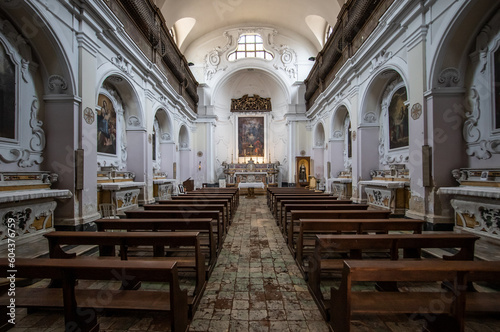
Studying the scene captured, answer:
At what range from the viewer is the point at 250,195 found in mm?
12648

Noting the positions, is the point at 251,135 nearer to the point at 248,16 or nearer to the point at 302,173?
the point at 302,173

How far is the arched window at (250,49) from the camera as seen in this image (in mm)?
17297

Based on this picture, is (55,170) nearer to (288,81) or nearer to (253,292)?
(253,292)

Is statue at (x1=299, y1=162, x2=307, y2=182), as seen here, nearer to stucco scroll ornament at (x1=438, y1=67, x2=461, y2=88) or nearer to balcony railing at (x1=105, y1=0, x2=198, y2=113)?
balcony railing at (x1=105, y1=0, x2=198, y2=113)

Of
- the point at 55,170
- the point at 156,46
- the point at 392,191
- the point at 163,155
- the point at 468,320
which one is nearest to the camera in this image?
the point at 468,320

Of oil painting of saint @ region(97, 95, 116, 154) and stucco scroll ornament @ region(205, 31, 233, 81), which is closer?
oil painting of saint @ region(97, 95, 116, 154)

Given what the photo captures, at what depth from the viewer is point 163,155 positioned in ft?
39.3

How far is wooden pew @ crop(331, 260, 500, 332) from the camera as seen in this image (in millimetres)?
1605

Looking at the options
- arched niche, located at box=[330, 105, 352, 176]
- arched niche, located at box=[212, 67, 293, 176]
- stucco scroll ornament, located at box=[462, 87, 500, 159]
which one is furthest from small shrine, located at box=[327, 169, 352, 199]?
arched niche, located at box=[212, 67, 293, 176]

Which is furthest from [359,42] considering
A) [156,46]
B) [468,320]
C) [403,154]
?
[468,320]

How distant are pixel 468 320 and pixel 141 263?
2.84 metres

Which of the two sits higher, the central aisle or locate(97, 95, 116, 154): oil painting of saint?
locate(97, 95, 116, 154): oil painting of saint

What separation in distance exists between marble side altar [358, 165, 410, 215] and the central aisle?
12.9 feet

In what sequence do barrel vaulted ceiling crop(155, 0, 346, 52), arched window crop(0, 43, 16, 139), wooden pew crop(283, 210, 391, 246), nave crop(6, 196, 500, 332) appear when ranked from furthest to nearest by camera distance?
barrel vaulted ceiling crop(155, 0, 346, 52), arched window crop(0, 43, 16, 139), wooden pew crop(283, 210, 391, 246), nave crop(6, 196, 500, 332)
